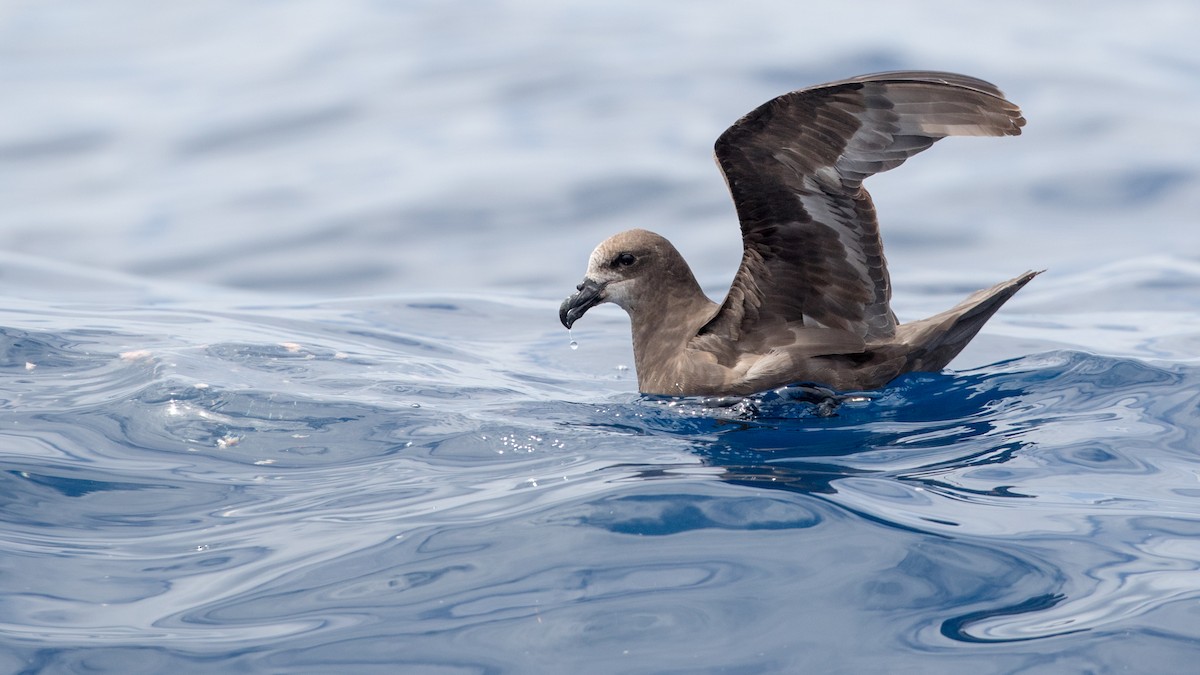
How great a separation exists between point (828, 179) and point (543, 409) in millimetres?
1687

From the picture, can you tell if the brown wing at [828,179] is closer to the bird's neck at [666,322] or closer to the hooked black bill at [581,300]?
the bird's neck at [666,322]

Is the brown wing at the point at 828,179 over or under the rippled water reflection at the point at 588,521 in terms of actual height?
over

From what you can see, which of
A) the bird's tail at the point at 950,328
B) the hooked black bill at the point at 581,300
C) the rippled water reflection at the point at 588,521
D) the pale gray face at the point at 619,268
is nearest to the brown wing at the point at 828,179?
the bird's tail at the point at 950,328

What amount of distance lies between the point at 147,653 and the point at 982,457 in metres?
3.12

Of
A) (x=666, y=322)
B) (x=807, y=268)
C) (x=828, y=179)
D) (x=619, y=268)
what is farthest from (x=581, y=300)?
(x=828, y=179)

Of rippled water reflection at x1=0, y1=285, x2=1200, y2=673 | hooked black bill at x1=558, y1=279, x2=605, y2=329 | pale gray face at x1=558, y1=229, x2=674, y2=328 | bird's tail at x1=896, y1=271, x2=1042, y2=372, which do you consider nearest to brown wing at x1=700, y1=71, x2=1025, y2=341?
bird's tail at x1=896, y1=271, x2=1042, y2=372

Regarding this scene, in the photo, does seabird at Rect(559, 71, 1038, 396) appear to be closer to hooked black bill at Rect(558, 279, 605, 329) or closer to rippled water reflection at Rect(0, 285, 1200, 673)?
hooked black bill at Rect(558, 279, 605, 329)

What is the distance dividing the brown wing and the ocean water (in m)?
0.46

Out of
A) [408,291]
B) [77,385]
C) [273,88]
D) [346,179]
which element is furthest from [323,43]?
[77,385]

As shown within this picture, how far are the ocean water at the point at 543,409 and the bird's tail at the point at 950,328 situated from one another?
22 cm

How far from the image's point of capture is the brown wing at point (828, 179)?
17.5 feet

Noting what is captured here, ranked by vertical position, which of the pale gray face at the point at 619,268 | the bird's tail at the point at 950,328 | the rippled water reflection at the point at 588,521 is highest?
the pale gray face at the point at 619,268

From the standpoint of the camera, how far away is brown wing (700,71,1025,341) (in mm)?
5320

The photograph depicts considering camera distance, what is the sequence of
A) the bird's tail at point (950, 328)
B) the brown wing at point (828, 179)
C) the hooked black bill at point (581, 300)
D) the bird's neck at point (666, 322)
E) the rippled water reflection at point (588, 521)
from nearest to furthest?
the rippled water reflection at point (588, 521)
the brown wing at point (828, 179)
the bird's tail at point (950, 328)
the bird's neck at point (666, 322)
the hooked black bill at point (581, 300)
